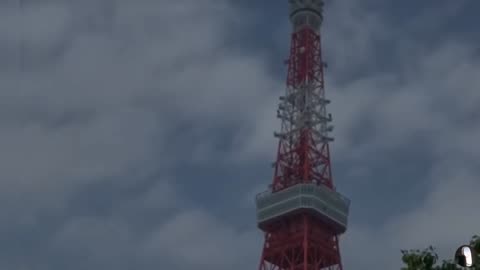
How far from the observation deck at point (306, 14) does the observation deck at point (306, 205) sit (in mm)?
17860

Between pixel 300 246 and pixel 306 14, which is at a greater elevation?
pixel 306 14

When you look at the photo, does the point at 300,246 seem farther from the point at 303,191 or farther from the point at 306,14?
the point at 306,14

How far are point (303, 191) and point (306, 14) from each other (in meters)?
19.7

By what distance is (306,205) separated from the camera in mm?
87312

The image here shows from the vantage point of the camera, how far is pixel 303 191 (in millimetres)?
87750

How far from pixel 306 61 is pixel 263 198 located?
14.1m

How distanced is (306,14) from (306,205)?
21.0 meters

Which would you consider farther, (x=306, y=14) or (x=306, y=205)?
(x=306, y=14)

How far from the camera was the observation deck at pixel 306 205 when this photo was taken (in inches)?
3450

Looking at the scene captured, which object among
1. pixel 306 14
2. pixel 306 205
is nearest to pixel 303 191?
pixel 306 205

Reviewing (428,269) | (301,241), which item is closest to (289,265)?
(301,241)

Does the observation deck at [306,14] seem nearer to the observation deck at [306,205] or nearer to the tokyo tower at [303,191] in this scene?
the tokyo tower at [303,191]

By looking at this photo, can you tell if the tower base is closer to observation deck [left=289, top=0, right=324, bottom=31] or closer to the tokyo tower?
the tokyo tower

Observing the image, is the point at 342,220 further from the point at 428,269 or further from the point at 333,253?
the point at 428,269
